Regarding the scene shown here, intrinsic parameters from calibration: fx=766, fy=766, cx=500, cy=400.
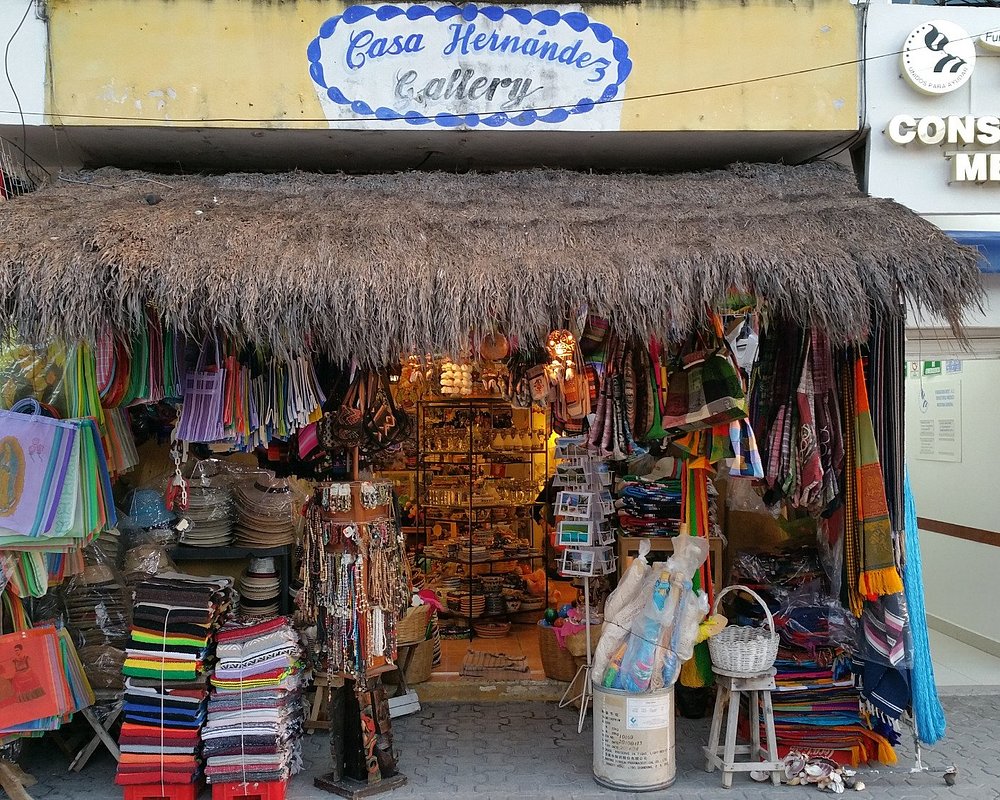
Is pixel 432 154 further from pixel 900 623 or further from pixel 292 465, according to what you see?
pixel 900 623

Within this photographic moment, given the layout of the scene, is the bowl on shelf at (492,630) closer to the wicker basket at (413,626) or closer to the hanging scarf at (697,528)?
the wicker basket at (413,626)

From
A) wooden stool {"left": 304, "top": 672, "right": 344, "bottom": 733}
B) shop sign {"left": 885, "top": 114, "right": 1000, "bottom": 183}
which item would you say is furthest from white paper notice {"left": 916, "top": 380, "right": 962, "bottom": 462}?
wooden stool {"left": 304, "top": 672, "right": 344, "bottom": 733}

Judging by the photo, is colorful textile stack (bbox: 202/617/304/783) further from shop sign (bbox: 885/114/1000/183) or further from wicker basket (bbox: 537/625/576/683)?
shop sign (bbox: 885/114/1000/183)

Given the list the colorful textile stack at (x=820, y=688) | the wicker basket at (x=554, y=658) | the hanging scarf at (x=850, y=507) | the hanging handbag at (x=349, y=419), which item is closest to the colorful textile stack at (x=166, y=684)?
the hanging handbag at (x=349, y=419)

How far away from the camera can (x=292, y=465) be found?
5.30 meters

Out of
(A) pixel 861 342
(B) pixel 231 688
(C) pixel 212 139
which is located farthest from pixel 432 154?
(B) pixel 231 688

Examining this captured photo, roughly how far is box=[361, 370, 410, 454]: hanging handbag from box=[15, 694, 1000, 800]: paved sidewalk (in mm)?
1943

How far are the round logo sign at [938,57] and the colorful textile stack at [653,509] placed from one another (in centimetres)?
327

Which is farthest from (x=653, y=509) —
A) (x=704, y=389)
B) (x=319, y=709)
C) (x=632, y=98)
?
(x=632, y=98)

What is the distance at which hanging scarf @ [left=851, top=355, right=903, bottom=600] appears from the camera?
14.1ft

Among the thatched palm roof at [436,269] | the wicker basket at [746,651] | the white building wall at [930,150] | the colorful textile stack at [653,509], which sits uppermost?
the white building wall at [930,150]

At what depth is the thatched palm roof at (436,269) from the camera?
3865 mm

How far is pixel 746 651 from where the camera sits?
14.1 ft

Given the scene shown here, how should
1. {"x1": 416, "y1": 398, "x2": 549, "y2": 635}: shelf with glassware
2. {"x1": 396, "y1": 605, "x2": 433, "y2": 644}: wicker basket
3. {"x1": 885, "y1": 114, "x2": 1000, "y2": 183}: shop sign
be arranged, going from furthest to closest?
{"x1": 416, "y1": 398, "x2": 549, "y2": 635}: shelf with glassware < {"x1": 396, "y1": 605, "x2": 433, "y2": 644}: wicker basket < {"x1": 885, "y1": 114, "x2": 1000, "y2": 183}: shop sign
